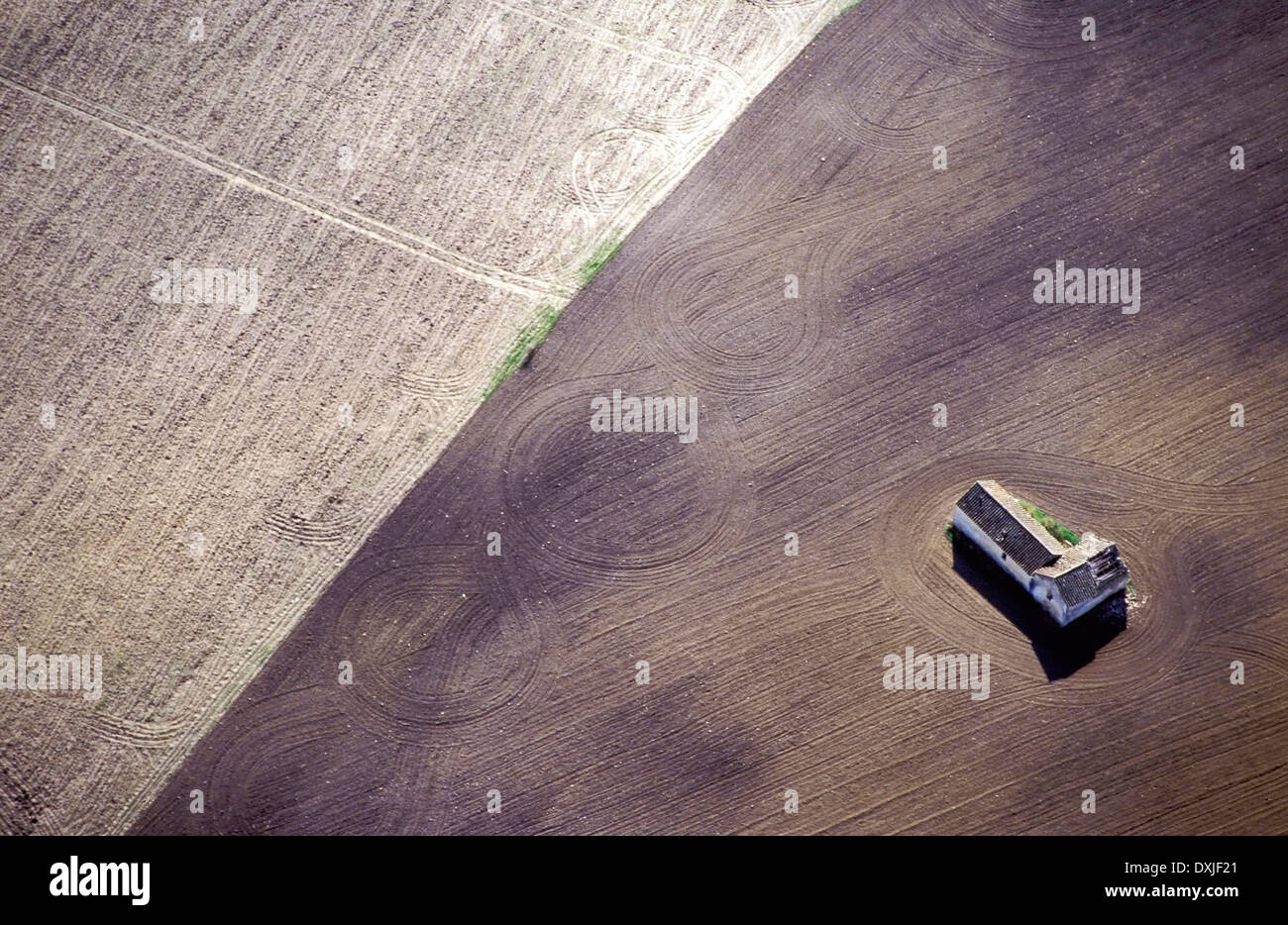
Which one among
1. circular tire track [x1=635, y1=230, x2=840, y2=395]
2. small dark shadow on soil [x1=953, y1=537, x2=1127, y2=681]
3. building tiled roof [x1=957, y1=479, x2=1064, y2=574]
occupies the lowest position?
small dark shadow on soil [x1=953, y1=537, x2=1127, y2=681]

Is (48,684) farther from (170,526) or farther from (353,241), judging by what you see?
(353,241)

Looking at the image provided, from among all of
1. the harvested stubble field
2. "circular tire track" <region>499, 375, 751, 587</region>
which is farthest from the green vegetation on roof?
the harvested stubble field

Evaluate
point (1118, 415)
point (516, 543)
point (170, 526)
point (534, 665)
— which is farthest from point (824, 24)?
point (170, 526)

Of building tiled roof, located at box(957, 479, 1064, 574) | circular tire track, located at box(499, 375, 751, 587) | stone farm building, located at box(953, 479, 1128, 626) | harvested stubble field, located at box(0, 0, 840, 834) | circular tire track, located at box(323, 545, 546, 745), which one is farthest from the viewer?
circular tire track, located at box(499, 375, 751, 587)

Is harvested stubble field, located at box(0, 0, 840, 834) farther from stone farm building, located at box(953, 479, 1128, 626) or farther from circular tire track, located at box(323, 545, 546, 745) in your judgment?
stone farm building, located at box(953, 479, 1128, 626)

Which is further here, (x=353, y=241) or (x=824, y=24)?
(x=824, y=24)

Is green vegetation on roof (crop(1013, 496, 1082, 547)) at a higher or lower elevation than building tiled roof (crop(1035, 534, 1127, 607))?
higher
